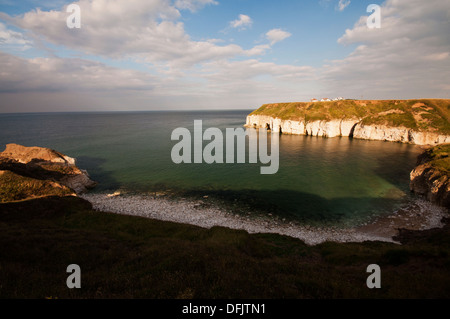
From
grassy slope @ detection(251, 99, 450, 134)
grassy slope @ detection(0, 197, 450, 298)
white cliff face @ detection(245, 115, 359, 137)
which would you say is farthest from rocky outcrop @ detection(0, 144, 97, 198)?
grassy slope @ detection(251, 99, 450, 134)

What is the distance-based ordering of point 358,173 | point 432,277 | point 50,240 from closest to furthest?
point 432,277 < point 50,240 < point 358,173

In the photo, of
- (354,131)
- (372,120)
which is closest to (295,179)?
(354,131)

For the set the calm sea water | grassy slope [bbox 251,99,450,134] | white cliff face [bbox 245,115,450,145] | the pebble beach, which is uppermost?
grassy slope [bbox 251,99,450,134]

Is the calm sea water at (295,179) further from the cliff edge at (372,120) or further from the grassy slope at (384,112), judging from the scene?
the grassy slope at (384,112)

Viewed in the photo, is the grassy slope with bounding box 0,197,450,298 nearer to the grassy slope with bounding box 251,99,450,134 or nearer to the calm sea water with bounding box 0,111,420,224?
the calm sea water with bounding box 0,111,420,224

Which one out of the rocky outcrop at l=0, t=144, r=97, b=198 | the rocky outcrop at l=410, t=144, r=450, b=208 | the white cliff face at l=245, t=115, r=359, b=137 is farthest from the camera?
the white cliff face at l=245, t=115, r=359, b=137

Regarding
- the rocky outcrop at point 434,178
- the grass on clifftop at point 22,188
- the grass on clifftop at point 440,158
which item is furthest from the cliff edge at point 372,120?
the grass on clifftop at point 22,188
